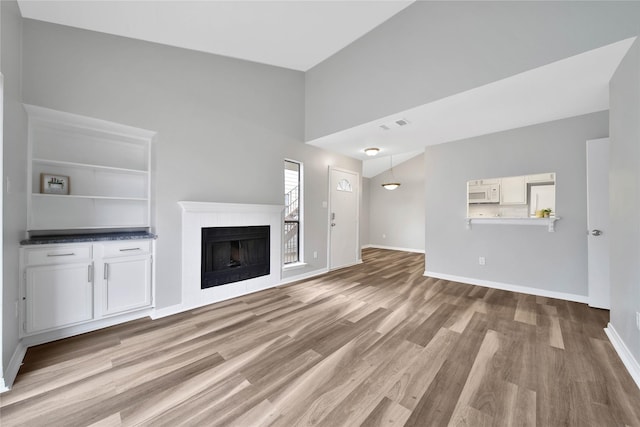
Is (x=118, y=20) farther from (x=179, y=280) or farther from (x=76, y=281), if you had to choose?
(x=179, y=280)

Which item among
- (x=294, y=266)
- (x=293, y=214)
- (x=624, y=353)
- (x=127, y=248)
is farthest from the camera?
(x=293, y=214)

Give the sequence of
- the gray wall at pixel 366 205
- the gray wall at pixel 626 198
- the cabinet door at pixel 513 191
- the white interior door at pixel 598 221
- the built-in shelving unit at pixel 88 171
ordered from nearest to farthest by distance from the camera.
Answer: the gray wall at pixel 626 198, the built-in shelving unit at pixel 88 171, the white interior door at pixel 598 221, the cabinet door at pixel 513 191, the gray wall at pixel 366 205

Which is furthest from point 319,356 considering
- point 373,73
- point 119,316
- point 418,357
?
point 373,73

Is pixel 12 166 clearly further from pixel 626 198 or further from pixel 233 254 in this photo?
pixel 626 198

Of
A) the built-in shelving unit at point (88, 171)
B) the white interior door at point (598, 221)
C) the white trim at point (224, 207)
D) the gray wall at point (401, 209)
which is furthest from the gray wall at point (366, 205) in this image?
the built-in shelving unit at point (88, 171)

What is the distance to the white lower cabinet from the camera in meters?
2.08

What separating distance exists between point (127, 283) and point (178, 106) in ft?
6.94

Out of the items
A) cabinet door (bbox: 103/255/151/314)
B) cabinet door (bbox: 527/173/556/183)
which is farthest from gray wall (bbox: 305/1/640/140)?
cabinet door (bbox: 103/255/151/314)

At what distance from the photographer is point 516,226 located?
367 centimetres

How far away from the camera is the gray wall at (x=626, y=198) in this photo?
1.77 metres

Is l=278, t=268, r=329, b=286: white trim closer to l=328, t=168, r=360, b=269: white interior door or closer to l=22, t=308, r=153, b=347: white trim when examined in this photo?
l=328, t=168, r=360, b=269: white interior door

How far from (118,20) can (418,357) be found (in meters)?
4.22

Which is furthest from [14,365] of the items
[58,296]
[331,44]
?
[331,44]

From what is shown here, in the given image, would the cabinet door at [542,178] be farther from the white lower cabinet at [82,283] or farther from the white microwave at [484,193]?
the white lower cabinet at [82,283]
